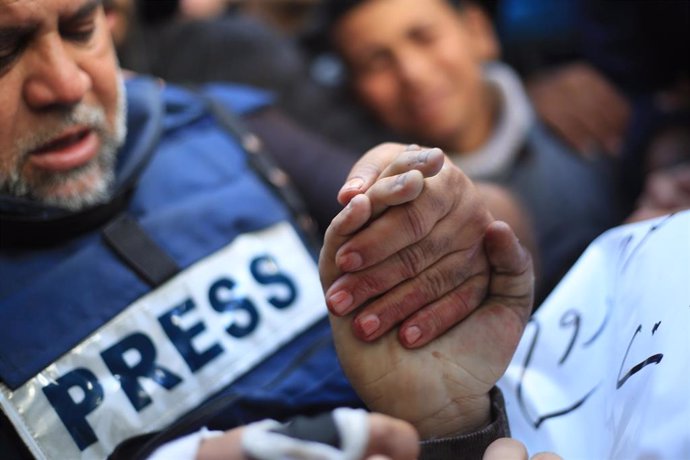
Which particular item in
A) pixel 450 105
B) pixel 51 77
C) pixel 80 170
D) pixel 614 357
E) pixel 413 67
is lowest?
pixel 614 357

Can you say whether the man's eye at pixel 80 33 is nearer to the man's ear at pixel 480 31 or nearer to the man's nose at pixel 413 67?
the man's nose at pixel 413 67

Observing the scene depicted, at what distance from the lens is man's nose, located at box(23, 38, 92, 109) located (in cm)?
77

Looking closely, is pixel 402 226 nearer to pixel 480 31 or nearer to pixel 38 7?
pixel 38 7

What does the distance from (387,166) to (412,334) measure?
0.52 feet

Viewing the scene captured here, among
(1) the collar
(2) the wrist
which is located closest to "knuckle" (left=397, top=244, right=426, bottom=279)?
(2) the wrist

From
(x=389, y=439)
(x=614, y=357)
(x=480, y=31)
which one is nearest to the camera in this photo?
(x=389, y=439)

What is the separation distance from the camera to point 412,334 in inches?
27.3

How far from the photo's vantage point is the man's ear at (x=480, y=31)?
67.5 inches

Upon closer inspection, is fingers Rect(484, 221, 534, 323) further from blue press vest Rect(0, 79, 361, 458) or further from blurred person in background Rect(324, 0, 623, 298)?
blurred person in background Rect(324, 0, 623, 298)

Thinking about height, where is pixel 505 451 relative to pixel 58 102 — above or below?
below

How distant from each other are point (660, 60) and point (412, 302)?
108 cm

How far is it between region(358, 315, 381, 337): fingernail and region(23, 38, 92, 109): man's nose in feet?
1.31

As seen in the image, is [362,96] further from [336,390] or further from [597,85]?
[336,390]

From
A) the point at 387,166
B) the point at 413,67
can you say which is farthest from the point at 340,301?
the point at 413,67
